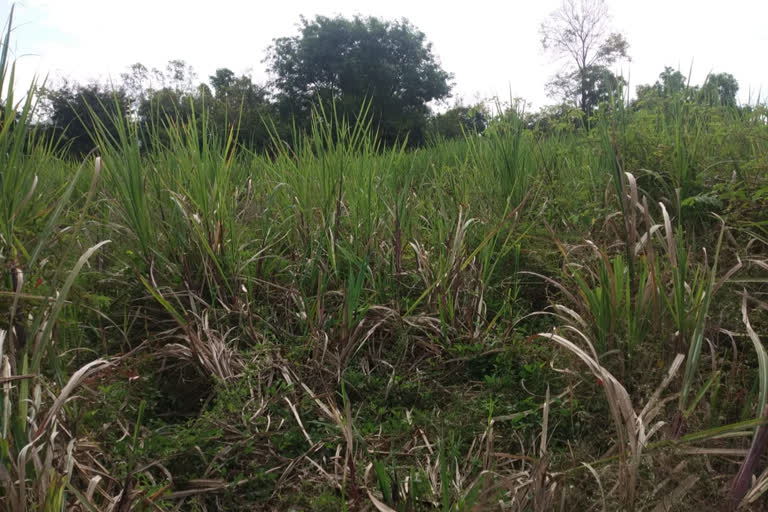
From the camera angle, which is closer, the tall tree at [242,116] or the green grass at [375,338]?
the green grass at [375,338]

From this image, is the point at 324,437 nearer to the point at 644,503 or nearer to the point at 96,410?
the point at 96,410

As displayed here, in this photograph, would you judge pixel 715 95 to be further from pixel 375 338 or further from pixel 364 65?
pixel 364 65

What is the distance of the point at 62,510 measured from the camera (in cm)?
103

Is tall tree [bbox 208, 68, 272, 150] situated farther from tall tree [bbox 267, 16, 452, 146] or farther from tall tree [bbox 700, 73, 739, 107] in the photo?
tall tree [bbox 267, 16, 452, 146]

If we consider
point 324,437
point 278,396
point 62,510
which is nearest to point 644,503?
point 324,437

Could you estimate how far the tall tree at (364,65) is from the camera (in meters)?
28.0

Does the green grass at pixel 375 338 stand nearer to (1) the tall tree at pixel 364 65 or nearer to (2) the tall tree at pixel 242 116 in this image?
(2) the tall tree at pixel 242 116

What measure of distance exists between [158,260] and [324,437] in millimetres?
1020

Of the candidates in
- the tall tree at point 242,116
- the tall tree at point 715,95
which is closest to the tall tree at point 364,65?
the tall tree at point 242,116

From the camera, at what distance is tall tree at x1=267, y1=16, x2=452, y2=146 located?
91.8 feet

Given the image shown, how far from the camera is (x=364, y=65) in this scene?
2825 centimetres

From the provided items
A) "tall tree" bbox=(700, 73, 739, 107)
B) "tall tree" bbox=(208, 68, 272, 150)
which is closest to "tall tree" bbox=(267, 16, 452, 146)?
"tall tree" bbox=(208, 68, 272, 150)

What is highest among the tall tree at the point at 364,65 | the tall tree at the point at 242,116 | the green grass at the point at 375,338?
the tall tree at the point at 364,65

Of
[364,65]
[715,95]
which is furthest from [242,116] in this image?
[364,65]
